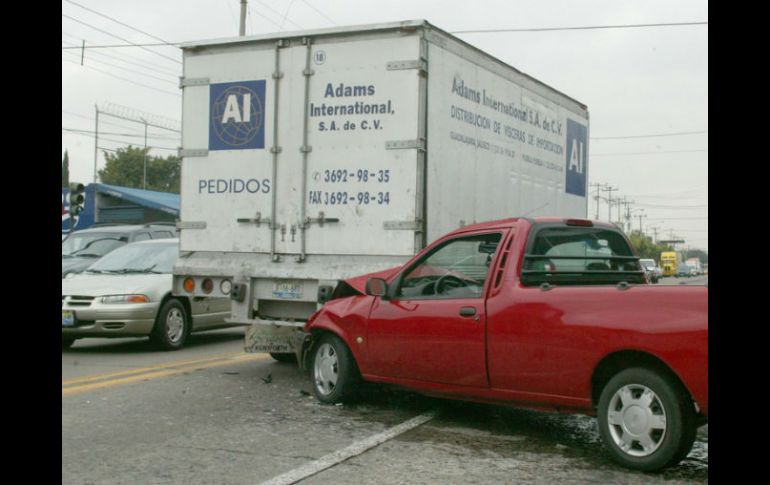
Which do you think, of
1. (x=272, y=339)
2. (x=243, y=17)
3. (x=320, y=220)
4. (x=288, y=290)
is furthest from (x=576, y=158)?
(x=243, y=17)

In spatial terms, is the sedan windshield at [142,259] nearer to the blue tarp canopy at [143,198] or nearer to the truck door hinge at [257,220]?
the truck door hinge at [257,220]

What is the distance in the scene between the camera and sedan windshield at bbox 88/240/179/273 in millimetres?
12297

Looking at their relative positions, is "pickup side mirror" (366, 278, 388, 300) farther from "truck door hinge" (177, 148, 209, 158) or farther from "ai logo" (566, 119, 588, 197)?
"ai logo" (566, 119, 588, 197)

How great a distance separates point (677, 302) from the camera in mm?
5152

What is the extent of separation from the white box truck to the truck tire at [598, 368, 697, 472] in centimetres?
308

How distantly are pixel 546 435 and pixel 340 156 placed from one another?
3.50 metres

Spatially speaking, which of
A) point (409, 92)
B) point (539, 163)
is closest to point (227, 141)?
point (409, 92)

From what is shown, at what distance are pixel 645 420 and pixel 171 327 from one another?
7872 millimetres

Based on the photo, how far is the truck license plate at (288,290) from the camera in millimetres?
8641

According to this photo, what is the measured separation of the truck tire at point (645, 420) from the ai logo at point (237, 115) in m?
4.90

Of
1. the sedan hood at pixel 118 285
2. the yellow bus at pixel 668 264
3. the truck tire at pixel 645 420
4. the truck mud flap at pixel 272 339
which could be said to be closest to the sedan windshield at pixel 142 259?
the sedan hood at pixel 118 285
